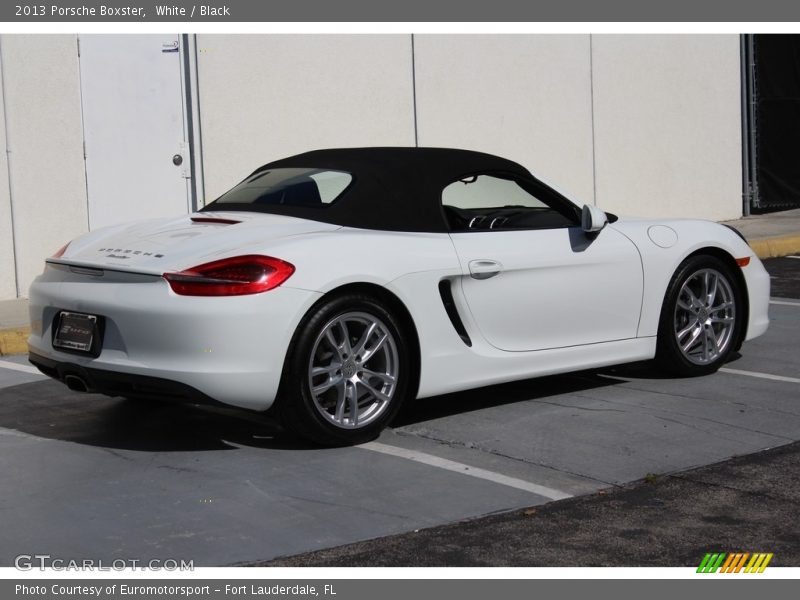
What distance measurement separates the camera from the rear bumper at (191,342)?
18.1 ft

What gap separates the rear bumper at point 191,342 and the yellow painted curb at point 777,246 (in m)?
9.29

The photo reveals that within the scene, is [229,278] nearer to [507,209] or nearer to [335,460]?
[335,460]

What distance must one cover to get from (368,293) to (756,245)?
8845mm

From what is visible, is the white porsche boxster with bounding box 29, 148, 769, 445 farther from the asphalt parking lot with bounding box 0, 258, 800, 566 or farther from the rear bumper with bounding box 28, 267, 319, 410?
the asphalt parking lot with bounding box 0, 258, 800, 566

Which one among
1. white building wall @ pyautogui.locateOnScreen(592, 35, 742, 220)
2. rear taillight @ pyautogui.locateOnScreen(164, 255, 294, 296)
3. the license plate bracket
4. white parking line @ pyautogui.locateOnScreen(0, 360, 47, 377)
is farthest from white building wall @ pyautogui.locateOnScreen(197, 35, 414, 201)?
rear taillight @ pyautogui.locateOnScreen(164, 255, 294, 296)

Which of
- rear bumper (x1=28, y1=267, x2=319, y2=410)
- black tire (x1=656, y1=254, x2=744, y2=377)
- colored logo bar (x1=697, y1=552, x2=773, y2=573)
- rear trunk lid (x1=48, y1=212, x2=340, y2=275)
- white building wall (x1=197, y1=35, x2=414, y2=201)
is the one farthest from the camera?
white building wall (x1=197, y1=35, x2=414, y2=201)

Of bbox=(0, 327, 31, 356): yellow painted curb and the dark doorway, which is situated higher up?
the dark doorway

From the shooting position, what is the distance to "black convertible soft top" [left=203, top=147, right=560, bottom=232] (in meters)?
6.27

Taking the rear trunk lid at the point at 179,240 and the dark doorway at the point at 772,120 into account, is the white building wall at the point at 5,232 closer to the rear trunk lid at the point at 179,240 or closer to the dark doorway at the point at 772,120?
the rear trunk lid at the point at 179,240

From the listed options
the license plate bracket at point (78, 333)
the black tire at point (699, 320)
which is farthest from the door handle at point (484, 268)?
the license plate bracket at point (78, 333)

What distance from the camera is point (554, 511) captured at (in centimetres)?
500

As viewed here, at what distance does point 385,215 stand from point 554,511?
6.30 feet

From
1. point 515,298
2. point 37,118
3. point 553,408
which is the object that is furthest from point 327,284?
point 37,118

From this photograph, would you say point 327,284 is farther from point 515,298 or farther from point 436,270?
point 515,298
